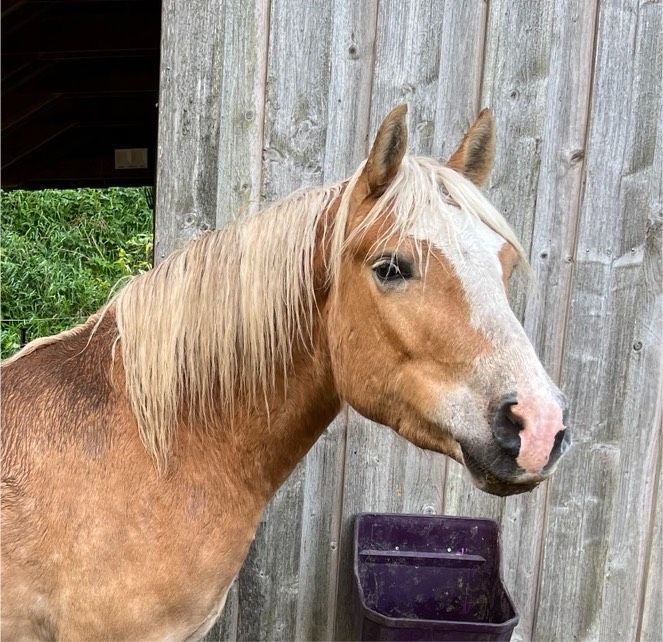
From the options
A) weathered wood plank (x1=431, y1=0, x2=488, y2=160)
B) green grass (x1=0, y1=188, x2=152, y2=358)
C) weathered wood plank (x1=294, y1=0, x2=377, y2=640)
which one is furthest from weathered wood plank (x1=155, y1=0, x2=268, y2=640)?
green grass (x1=0, y1=188, x2=152, y2=358)

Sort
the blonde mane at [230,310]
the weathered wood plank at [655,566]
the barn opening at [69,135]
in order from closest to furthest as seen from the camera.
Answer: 1. the blonde mane at [230,310]
2. the weathered wood plank at [655,566]
3. the barn opening at [69,135]

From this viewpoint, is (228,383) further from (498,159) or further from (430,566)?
(498,159)

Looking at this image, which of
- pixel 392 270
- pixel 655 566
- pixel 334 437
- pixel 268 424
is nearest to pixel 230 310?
pixel 268 424

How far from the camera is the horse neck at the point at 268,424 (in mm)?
1411

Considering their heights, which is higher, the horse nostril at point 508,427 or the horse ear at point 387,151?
the horse ear at point 387,151

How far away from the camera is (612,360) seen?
2146 millimetres

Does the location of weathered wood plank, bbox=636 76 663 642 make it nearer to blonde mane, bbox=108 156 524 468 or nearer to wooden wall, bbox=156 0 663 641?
wooden wall, bbox=156 0 663 641

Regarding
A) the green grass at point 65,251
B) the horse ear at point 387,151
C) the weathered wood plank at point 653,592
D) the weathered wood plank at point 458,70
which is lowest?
the weathered wood plank at point 653,592

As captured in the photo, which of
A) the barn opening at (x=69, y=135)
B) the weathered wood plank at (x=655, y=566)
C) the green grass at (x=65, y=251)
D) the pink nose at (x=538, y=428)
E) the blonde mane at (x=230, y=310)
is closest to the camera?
the pink nose at (x=538, y=428)

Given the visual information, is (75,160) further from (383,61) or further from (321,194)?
(321,194)

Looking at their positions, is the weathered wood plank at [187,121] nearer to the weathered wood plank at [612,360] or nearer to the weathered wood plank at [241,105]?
the weathered wood plank at [241,105]

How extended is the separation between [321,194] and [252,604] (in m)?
1.65

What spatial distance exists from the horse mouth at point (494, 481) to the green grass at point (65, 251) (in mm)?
7563

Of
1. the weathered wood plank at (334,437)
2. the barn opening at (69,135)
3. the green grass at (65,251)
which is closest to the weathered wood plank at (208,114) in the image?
the weathered wood plank at (334,437)
